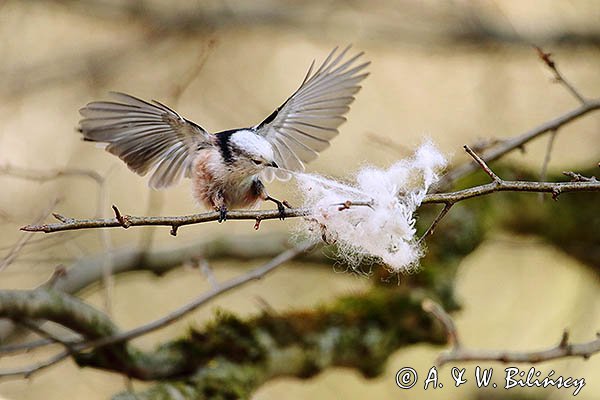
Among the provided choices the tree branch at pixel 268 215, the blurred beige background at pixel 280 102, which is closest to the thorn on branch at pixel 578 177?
Result: the tree branch at pixel 268 215

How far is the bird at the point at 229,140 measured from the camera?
202 centimetres

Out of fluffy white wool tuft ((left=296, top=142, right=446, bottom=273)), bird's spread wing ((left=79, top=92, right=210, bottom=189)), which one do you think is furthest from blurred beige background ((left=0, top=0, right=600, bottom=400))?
fluffy white wool tuft ((left=296, top=142, right=446, bottom=273))

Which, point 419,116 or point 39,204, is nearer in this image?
point 39,204

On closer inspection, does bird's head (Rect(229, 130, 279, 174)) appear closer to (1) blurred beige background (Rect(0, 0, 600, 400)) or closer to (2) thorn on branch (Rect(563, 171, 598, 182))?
(2) thorn on branch (Rect(563, 171, 598, 182))

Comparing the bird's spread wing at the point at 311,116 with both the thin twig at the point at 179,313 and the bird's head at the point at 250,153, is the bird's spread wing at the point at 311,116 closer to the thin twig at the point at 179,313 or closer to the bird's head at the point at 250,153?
the bird's head at the point at 250,153

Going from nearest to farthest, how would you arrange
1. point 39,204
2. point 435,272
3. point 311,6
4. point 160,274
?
point 435,272 < point 160,274 < point 39,204 < point 311,6

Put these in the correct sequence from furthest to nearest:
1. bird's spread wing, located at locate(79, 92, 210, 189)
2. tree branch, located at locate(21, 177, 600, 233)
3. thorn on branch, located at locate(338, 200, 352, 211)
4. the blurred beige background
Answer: the blurred beige background, bird's spread wing, located at locate(79, 92, 210, 189), thorn on branch, located at locate(338, 200, 352, 211), tree branch, located at locate(21, 177, 600, 233)

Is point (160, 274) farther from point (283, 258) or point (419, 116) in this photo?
point (419, 116)

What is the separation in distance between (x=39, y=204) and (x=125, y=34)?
61.4 inches

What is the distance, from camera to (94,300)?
193 inches

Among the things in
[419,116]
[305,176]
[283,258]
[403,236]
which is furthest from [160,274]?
[419,116]

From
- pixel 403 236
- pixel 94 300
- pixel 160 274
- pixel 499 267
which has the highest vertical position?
pixel 499 267

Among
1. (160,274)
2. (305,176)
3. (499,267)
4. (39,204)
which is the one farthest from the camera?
(499,267)

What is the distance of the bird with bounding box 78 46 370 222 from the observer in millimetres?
2020
